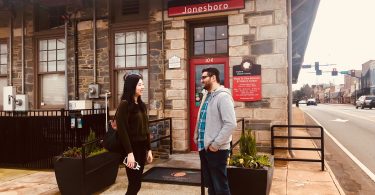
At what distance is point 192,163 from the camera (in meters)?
7.14

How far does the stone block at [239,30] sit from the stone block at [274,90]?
1.43 meters

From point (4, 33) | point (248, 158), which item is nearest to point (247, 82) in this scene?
point (248, 158)

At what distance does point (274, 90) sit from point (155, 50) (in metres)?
3.36

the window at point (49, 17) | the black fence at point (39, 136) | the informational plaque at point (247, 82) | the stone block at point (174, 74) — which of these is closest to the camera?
the black fence at point (39, 136)

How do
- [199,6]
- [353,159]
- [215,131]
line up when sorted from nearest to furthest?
1. [215,131]
2. [199,6]
3. [353,159]

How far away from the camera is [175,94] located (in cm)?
809

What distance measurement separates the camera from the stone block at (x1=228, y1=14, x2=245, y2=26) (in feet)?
24.8

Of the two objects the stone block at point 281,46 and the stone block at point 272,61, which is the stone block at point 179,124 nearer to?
the stone block at point 272,61

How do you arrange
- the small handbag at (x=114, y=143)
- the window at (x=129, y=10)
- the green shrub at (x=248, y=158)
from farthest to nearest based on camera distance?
the window at (x=129, y=10), the green shrub at (x=248, y=158), the small handbag at (x=114, y=143)

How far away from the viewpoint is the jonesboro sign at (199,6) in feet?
24.8

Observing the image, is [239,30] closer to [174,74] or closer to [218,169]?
[174,74]

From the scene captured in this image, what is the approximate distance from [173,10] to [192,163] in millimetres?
4040

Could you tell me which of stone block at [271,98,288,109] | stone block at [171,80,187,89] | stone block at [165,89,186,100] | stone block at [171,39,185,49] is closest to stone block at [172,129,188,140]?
stone block at [165,89,186,100]

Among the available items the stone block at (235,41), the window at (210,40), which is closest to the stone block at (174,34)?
the window at (210,40)
